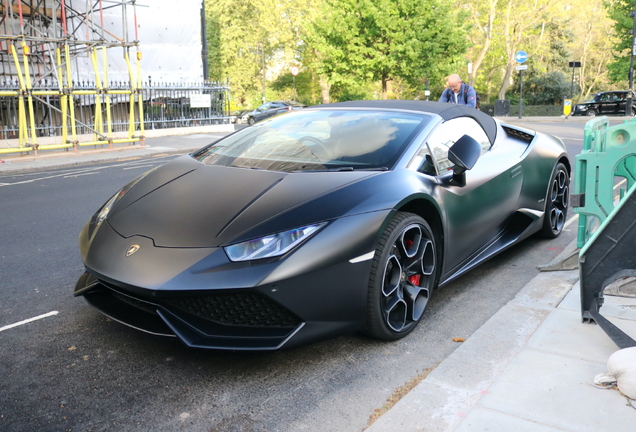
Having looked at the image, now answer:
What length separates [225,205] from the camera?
3123mm

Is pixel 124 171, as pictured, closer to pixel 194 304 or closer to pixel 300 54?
pixel 194 304

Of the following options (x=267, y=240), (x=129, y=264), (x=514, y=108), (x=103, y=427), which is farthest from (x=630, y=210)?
(x=514, y=108)

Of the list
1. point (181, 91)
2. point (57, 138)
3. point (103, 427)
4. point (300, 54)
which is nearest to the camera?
point (103, 427)

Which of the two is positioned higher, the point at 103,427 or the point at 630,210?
the point at 630,210

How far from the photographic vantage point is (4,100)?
1642 cm

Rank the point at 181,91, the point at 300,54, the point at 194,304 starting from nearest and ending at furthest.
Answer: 1. the point at 194,304
2. the point at 181,91
3. the point at 300,54

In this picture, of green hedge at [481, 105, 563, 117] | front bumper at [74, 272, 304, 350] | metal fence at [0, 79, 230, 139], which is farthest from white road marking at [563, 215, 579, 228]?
green hedge at [481, 105, 563, 117]

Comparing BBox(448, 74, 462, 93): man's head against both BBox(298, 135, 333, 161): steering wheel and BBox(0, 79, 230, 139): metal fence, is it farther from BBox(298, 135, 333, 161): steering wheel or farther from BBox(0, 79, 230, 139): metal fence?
BBox(0, 79, 230, 139): metal fence

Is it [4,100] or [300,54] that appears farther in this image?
[300,54]

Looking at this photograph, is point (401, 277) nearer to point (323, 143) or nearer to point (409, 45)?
point (323, 143)

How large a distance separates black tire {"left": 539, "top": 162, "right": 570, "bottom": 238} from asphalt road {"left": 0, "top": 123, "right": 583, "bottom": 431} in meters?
1.17

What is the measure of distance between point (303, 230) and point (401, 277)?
0.74 metres

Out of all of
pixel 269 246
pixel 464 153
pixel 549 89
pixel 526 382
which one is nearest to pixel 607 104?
pixel 549 89

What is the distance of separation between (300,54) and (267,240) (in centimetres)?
5075
